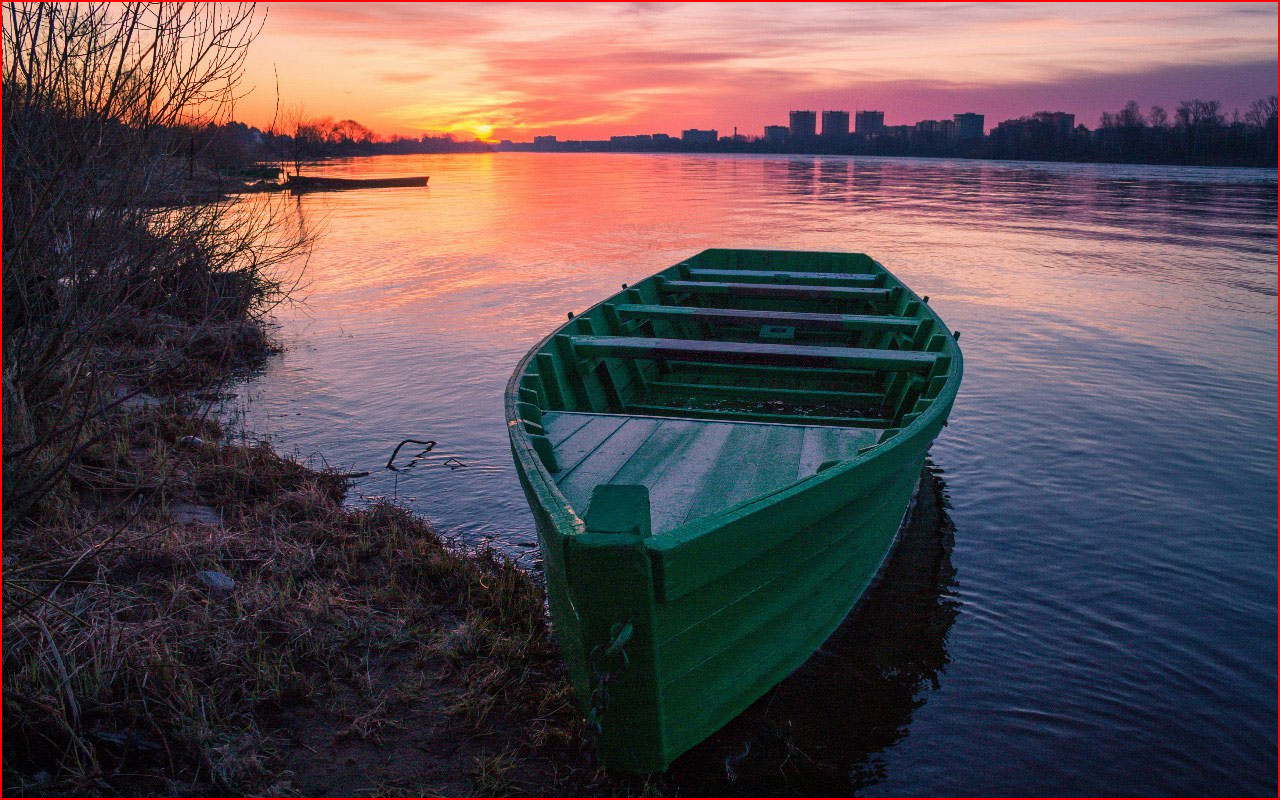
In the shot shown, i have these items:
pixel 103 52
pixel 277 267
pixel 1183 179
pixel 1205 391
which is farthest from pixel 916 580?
pixel 1183 179

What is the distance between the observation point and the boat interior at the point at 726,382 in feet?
15.8

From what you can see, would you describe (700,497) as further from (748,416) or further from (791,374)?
(791,374)

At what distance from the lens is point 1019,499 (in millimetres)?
8164

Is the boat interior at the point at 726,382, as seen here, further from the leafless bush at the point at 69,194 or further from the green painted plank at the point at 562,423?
the leafless bush at the point at 69,194

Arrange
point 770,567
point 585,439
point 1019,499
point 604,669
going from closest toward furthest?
point 604,669
point 770,567
point 585,439
point 1019,499

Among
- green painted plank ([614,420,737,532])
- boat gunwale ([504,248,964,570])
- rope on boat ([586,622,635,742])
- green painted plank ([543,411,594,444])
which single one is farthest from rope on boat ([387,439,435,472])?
rope on boat ([586,622,635,742])

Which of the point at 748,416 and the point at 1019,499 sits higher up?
the point at 748,416

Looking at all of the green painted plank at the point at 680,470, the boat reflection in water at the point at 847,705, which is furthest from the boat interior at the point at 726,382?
the boat reflection in water at the point at 847,705

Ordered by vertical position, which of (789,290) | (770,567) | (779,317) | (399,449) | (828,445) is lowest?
(399,449)

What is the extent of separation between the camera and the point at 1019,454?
30.9ft

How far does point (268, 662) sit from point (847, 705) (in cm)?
331

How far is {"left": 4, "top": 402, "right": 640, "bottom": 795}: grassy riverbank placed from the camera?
142 inches

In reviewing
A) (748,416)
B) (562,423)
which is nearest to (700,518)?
(562,423)

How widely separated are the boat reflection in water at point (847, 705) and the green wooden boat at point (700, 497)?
18.5 inches
